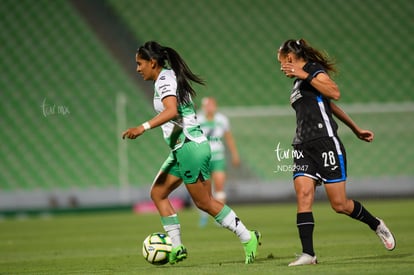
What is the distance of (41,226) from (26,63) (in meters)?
7.72

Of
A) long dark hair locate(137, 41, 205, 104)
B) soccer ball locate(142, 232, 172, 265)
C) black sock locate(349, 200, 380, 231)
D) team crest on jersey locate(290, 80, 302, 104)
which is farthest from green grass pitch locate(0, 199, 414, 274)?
long dark hair locate(137, 41, 205, 104)

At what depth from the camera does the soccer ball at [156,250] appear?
7.45m

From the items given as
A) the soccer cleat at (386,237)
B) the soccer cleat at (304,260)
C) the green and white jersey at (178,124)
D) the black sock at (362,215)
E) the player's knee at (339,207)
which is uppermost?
the green and white jersey at (178,124)

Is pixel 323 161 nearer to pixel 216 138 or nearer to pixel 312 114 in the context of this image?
pixel 312 114

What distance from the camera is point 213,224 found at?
46.0 feet

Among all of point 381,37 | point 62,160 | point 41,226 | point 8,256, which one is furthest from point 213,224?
point 381,37

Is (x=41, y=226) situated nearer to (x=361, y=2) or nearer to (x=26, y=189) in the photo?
(x=26, y=189)

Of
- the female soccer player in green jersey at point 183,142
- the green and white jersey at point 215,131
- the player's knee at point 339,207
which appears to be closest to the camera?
the player's knee at point 339,207

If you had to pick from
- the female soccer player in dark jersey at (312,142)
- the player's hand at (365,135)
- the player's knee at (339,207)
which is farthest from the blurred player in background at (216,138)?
the player's knee at (339,207)

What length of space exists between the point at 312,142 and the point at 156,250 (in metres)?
1.75

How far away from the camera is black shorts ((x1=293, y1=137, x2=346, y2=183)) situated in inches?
277

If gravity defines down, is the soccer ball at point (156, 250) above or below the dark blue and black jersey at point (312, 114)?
below

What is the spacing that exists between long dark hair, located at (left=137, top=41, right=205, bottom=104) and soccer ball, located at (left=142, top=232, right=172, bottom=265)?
4.36 feet

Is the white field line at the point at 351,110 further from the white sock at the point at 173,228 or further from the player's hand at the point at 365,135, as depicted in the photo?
the white sock at the point at 173,228
